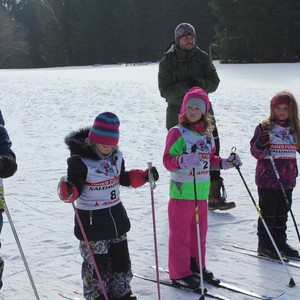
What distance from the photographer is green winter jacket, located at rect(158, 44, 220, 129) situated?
5.40 m

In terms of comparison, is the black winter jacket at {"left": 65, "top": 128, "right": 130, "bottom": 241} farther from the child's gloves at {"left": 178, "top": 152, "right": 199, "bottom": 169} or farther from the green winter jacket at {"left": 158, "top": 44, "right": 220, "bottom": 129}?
the green winter jacket at {"left": 158, "top": 44, "right": 220, "bottom": 129}

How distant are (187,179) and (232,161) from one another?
360 millimetres

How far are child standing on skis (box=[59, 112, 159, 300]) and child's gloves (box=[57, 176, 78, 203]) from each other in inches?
5.2

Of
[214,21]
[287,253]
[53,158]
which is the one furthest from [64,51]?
[287,253]

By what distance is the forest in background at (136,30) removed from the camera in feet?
123

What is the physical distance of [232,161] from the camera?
4008mm

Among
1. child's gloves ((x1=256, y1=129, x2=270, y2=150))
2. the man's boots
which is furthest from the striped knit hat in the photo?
the man's boots

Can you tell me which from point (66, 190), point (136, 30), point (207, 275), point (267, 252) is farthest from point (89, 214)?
point (136, 30)

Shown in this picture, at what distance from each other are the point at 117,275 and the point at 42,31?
226ft

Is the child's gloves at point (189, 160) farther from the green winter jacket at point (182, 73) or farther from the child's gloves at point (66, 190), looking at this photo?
the green winter jacket at point (182, 73)

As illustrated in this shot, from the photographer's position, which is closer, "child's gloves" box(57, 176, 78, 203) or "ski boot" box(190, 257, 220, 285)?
"child's gloves" box(57, 176, 78, 203)

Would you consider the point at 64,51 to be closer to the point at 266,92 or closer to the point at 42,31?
the point at 42,31

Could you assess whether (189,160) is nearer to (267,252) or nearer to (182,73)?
(267,252)

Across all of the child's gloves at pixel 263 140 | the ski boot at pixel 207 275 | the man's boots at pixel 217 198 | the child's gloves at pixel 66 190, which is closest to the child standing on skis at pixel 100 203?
the child's gloves at pixel 66 190
